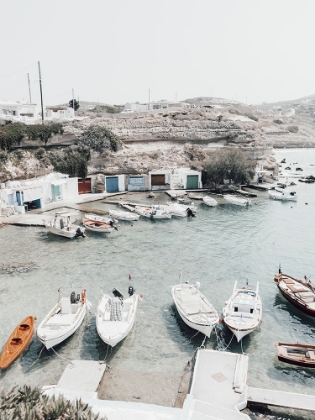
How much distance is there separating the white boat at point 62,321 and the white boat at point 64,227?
13.8 meters

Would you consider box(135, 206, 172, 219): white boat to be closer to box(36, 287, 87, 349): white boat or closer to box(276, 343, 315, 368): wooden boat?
box(36, 287, 87, 349): white boat

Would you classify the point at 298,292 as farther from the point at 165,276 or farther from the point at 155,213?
the point at 155,213

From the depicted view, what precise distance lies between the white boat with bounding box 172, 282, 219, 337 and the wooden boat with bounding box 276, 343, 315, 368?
345 centimetres

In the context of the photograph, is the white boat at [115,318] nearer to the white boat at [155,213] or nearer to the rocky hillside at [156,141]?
the white boat at [155,213]

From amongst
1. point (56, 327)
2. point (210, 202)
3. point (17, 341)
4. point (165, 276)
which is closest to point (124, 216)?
point (210, 202)

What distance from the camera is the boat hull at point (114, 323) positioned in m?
18.0

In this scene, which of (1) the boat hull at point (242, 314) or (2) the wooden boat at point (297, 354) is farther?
(1) the boat hull at point (242, 314)

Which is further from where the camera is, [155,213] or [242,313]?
[155,213]

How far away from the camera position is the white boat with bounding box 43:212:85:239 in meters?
35.2

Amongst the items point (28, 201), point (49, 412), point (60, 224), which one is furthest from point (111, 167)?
point (49, 412)

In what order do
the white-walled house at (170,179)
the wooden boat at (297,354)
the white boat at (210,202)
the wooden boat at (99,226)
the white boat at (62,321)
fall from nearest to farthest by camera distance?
1. the wooden boat at (297,354)
2. the white boat at (62,321)
3. the wooden boat at (99,226)
4. the white boat at (210,202)
5. the white-walled house at (170,179)

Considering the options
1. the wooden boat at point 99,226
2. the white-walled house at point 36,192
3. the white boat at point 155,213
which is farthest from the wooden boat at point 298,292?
the white-walled house at point 36,192

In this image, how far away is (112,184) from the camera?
188ft

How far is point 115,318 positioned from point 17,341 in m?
5.01
